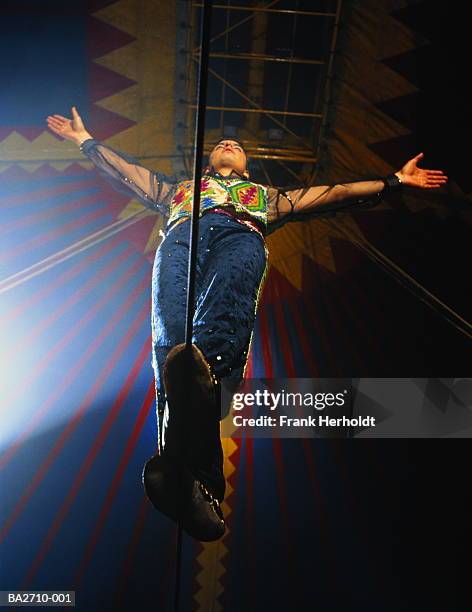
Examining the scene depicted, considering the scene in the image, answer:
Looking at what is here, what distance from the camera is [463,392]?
3.21m

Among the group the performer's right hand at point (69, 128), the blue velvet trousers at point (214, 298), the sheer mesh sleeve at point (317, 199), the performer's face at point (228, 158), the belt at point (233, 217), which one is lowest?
the blue velvet trousers at point (214, 298)

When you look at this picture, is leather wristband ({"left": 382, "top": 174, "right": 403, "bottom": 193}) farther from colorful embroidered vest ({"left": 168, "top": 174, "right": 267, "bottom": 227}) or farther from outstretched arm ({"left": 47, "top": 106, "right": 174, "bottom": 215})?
outstretched arm ({"left": 47, "top": 106, "right": 174, "bottom": 215})

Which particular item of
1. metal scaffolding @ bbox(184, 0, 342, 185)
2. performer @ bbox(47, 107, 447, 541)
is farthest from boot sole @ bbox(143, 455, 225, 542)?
metal scaffolding @ bbox(184, 0, 342, 185)

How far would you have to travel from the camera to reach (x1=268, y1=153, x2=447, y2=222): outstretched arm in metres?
2.32

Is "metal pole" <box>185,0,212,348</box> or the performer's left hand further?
the performer's left hand

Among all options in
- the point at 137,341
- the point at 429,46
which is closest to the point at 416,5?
the point at 429,46

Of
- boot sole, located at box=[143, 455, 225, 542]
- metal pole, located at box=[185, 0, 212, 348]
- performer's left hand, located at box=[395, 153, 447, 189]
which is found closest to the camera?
metal pole, located at box=[185, 0, 212, 348]

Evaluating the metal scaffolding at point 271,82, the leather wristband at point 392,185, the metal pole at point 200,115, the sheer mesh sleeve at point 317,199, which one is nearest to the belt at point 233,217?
the sheer mesh sleeve at point 317,199

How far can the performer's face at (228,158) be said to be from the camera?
2.35 m

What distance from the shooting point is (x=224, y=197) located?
2049 mm

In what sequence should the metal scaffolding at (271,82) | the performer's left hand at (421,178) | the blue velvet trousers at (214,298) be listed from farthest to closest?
1. the metal scaffolding at (271,82)
2. the performer's left hand at (421,178)
3. the blue velvet trousers at (214,298)

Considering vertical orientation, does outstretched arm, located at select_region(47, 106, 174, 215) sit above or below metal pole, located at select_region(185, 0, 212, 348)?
above

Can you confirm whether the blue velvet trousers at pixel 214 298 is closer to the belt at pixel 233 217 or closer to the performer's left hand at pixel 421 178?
the belt at pixel 233 217

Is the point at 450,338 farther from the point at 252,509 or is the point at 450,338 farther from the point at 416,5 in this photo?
the point at 416,5
